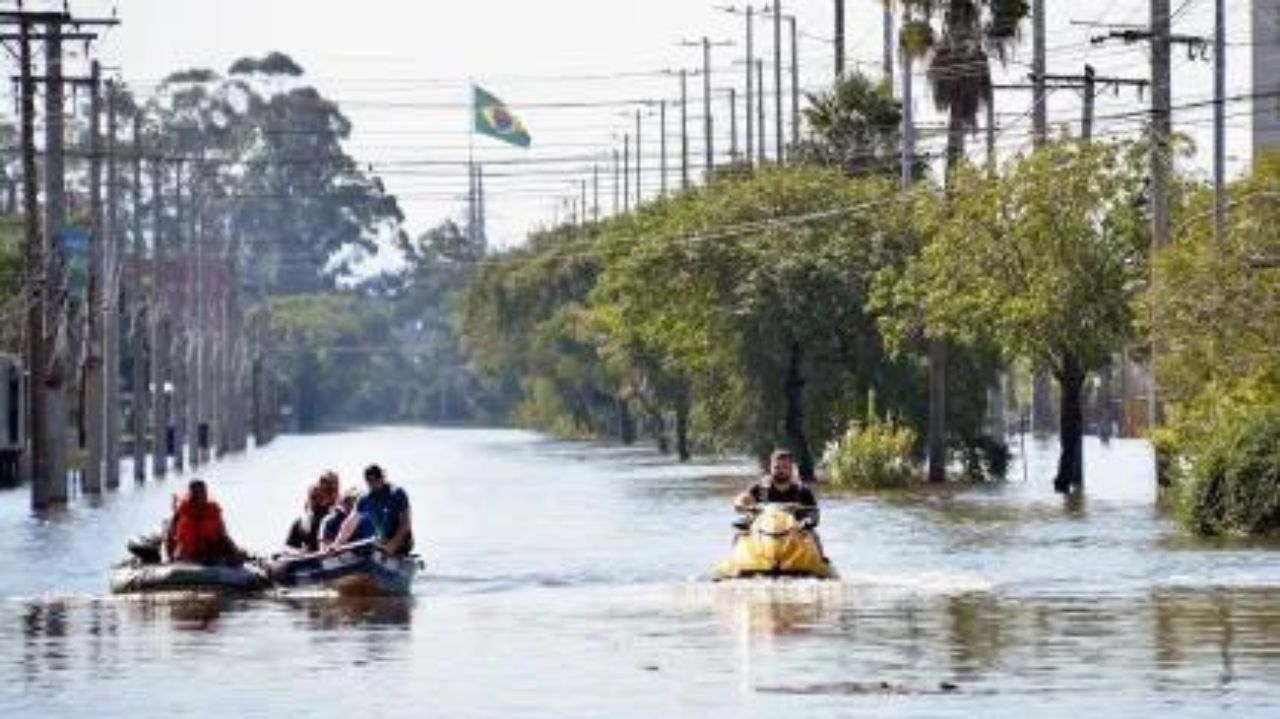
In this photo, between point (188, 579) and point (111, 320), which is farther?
point (111, 320)

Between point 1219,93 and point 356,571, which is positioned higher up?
point 1219,93

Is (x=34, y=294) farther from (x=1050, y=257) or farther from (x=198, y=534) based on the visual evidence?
(x=198, y=534)

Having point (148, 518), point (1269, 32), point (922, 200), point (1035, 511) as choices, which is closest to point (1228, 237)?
point (1035, 511)

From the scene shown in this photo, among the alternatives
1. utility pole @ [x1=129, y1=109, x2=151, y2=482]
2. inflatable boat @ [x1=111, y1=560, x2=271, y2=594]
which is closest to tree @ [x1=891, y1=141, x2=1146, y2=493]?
inflatable boat @ [x1=111, y1=560, x2=271, y2=594]

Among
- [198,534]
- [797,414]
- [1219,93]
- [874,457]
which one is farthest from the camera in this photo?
[797,414]

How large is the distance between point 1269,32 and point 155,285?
45017 millimetres

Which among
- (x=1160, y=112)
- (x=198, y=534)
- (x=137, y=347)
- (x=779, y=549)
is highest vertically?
(x=1160, y=112)

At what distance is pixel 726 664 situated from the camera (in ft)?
111

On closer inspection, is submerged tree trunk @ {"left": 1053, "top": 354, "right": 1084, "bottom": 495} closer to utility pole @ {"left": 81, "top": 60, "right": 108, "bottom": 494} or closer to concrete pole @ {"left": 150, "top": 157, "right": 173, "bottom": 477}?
utility pole @ {"left": 81, "top": 60, "right": 108, "bottom": 494}

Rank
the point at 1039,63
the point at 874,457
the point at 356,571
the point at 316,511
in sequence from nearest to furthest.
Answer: the point at 356,571 → the point at 316,511 → the point at 874,457 → the point at 1039,63

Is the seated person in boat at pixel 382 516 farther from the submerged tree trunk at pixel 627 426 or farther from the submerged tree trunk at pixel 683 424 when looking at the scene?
the submerged tree trunk at pixel 627 426

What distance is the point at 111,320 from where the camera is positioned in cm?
9775

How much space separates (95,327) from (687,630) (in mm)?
54582

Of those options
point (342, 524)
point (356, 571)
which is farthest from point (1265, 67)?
point (356, 571)
